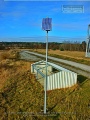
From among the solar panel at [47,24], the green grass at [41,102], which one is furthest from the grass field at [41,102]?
the solar panel at [47,24]

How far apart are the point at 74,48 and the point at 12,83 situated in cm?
6439

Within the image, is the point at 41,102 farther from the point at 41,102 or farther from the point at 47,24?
the point at 47,24

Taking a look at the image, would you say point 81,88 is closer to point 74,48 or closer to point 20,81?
point 20,81

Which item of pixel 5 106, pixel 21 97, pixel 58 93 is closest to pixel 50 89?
pixel 58 93

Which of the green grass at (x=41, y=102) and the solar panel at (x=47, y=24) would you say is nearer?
the solar panel at (x=47, y=24)

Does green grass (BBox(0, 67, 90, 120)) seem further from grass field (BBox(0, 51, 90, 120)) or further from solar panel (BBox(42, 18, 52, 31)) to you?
solar panel (BBox(42, 18, 52, 31))

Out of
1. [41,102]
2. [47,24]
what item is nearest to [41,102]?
[41,102]

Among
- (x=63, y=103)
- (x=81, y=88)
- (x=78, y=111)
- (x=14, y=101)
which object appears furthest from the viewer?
(x=81, y=88)

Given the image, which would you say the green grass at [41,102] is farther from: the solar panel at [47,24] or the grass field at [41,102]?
the solar panel at [47,24]

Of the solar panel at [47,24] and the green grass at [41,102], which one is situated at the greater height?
the solar panel at [47,24]

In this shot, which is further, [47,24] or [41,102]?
[41,102]

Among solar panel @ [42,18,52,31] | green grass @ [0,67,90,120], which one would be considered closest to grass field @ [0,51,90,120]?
green grass @ [0,67,90,120]

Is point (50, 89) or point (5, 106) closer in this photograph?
point (5, 106)

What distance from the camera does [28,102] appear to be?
891cm
